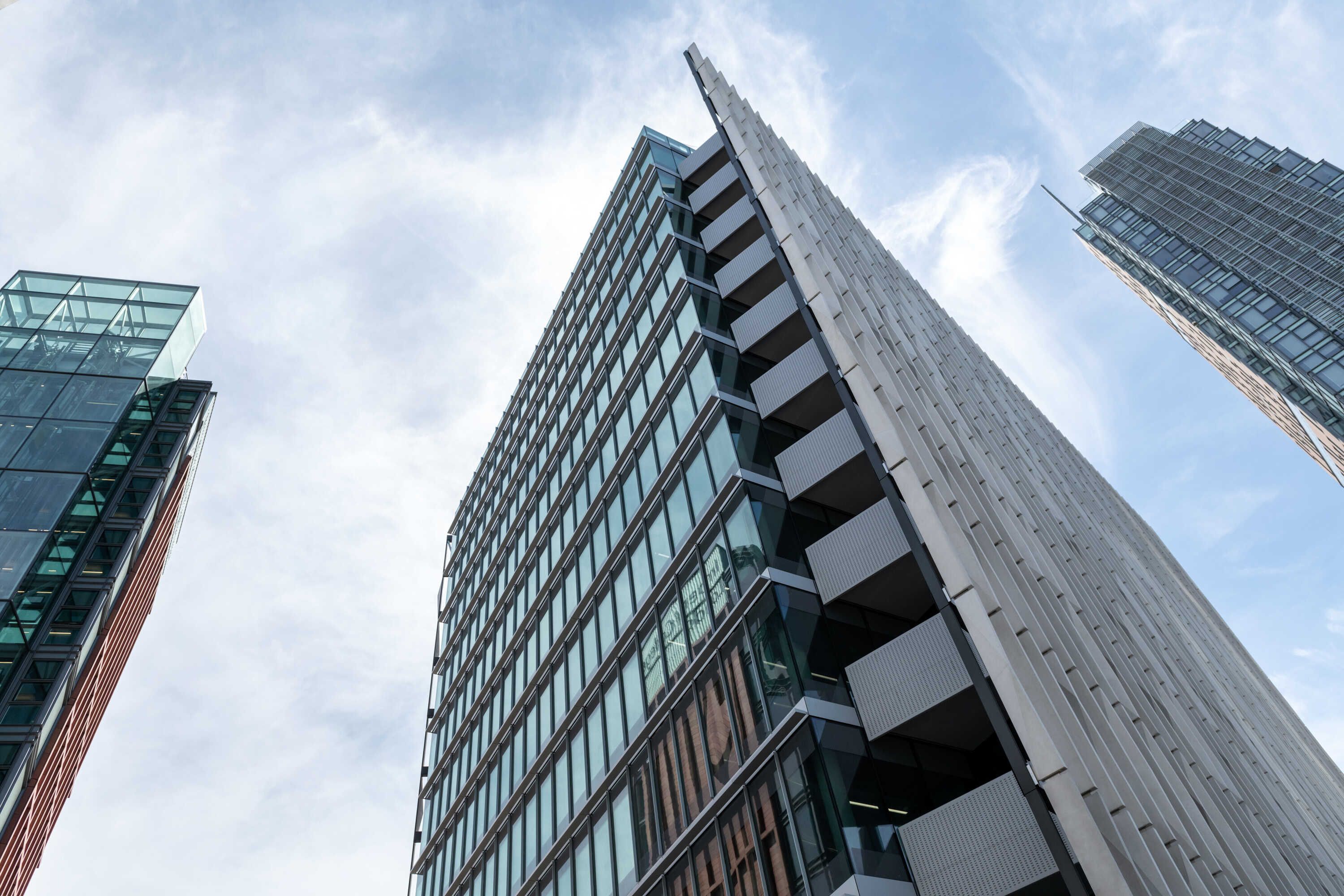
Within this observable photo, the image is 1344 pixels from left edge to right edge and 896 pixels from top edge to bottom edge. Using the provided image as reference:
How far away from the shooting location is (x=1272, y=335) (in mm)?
85188

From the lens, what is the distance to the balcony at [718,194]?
34.1m

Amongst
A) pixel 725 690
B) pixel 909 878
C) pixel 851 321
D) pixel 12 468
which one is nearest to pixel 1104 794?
pixel 909 878

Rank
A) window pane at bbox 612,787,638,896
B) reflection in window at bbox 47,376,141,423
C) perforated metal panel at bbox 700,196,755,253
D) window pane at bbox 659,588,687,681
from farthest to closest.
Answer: reflection in window at bbox 47,376,141,423, perforated metal panel at bbox 700,196,755,253, window pane at bbox 659,588,687,681, window pane at bbox 612,787,638,896

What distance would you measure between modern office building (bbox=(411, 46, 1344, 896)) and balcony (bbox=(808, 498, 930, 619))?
7cm

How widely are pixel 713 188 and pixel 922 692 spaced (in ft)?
75.3

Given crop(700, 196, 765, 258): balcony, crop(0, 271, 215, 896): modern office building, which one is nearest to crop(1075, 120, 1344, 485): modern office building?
crop(700, 196, 765, 258): balcony

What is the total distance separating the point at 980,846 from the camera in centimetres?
1445

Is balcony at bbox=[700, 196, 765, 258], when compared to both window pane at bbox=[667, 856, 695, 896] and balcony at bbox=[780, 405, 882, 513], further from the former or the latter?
window pane at bbox=[667, 856, 695, 896]

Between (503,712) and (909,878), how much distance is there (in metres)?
22.3

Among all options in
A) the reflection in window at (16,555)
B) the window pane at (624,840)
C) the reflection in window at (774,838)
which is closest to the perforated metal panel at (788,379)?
the reflection in window at (774,838)

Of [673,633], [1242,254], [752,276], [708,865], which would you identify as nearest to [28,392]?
[752,276]

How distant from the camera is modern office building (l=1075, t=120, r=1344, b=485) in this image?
8300cm

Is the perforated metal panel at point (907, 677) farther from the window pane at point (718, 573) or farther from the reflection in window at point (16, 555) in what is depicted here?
the reflection in window at point (16, 555)

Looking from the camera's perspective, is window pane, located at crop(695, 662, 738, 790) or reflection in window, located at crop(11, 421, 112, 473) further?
reflection in window, located at crop(11, 421, 112, 473)
